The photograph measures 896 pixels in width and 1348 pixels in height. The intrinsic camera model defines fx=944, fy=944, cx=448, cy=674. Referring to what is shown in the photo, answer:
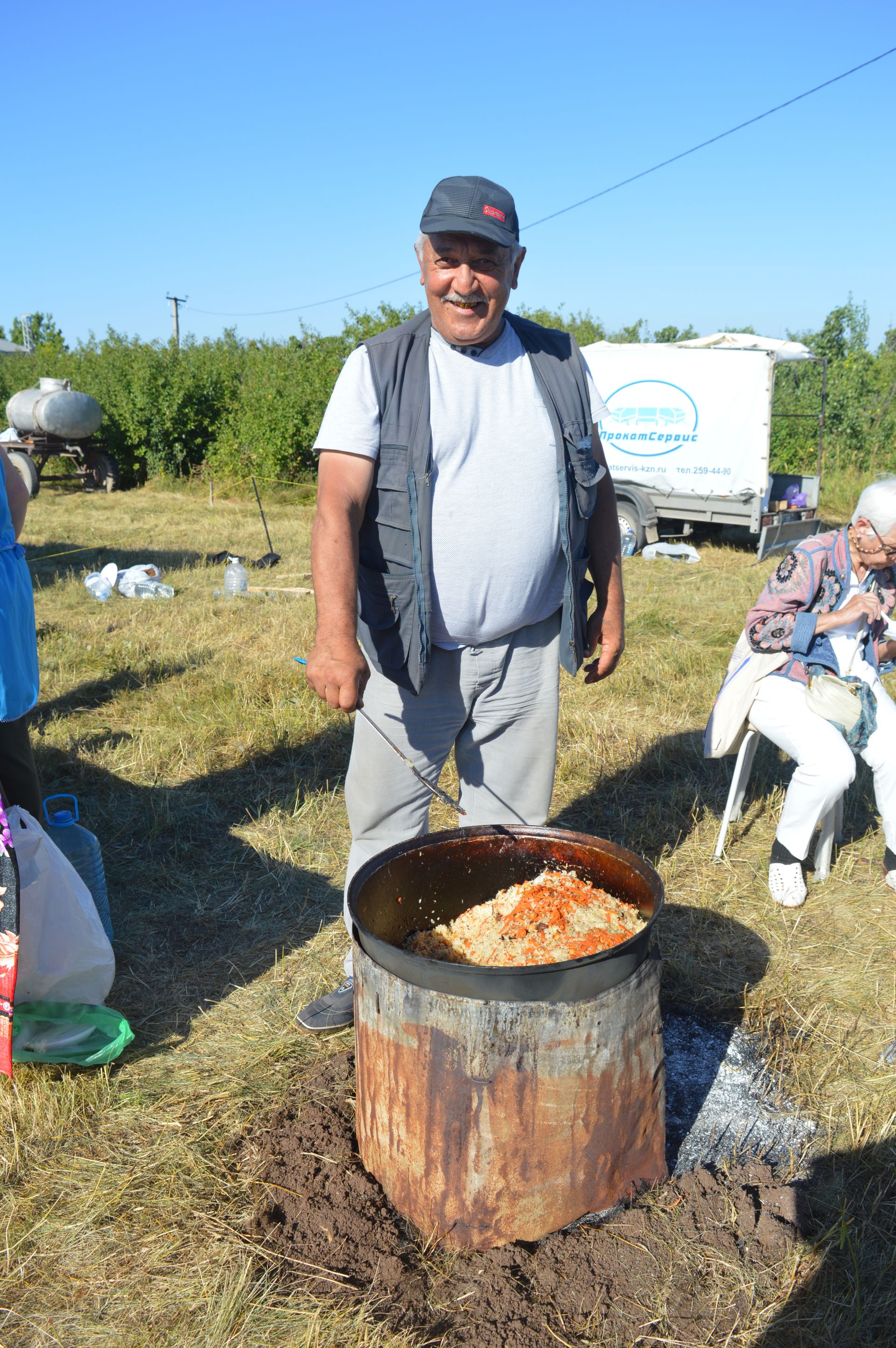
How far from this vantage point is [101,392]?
69.5 feet

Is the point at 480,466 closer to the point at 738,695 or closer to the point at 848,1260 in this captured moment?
the point at 738,695

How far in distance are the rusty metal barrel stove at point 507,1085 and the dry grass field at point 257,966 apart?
0.81ft

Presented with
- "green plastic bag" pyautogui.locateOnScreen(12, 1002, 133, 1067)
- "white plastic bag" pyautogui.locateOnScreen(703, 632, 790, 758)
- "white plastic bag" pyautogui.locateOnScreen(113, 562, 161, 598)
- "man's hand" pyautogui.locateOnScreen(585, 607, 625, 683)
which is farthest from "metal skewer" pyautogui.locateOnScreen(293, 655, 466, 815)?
"white plastic bag" pyautogui.locateOnScreen(113, 562, 161, 598)

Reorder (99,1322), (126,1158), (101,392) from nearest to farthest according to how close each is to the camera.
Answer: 1. (99,1322)
2. (126,1158)
3. (101,392)

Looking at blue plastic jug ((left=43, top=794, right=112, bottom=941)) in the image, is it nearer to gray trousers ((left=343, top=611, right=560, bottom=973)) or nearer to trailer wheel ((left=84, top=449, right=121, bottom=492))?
gray trousers ((left=343, top=611, right=560, bottom=973))

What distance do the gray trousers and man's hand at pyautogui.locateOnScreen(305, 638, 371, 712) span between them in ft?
1.18

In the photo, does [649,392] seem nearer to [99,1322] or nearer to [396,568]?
[396,568]

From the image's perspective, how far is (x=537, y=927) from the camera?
2314mm

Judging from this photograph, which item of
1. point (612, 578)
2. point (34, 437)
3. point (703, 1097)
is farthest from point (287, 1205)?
point (34, 437)

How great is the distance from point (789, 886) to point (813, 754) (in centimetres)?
55

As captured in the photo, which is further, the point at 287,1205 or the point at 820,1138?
the point at 820,1138

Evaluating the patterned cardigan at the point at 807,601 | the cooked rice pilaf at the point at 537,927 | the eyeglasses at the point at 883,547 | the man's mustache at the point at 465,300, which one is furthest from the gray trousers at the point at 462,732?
the eyeglasses at the point at 883,547

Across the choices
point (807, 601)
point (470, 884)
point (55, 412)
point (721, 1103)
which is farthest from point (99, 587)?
point (55, 412)

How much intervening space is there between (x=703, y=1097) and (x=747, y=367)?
36.7ft
